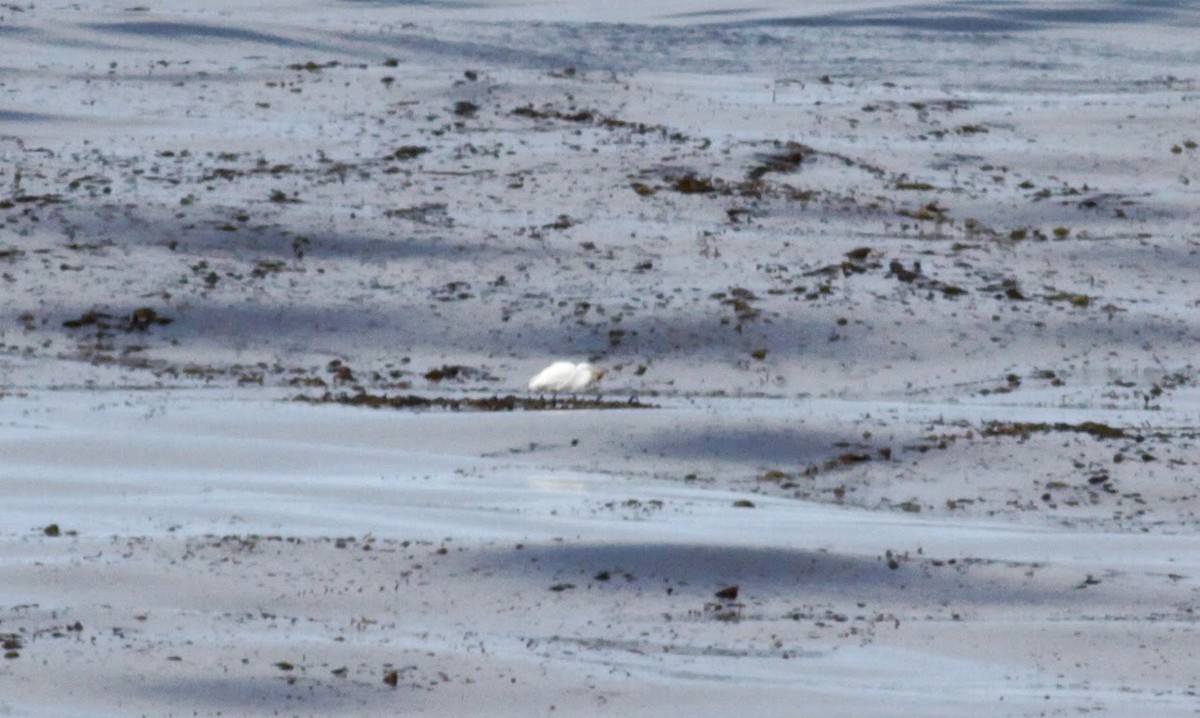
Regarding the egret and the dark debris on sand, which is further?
the egret

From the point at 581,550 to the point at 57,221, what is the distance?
21.1ft

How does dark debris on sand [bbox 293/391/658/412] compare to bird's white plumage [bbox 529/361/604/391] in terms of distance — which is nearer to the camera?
dark debris on sand [bbox 293/391/658/412]

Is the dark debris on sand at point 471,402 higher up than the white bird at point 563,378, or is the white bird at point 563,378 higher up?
the white bird at point 563,378

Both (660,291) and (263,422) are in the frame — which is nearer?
(263,422)

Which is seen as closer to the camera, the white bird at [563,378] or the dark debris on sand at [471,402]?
the dark debris on sand at [471,402]

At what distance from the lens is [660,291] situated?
10.7 meters

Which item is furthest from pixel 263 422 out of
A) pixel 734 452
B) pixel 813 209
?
pixel 813 209

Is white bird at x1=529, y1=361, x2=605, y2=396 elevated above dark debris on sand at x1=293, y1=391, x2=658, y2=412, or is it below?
above

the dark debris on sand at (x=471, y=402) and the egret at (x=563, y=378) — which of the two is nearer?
the dark debris on sand at (x=471, y=402)

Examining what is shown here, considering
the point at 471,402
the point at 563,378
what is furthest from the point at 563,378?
the point at 471,402

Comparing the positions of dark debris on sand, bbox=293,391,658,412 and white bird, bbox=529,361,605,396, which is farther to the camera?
white bird, bbox=529,361,605,396

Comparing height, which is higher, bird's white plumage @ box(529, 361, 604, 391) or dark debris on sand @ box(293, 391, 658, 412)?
bird's white plumage @ box(529, 361, 604, 391)

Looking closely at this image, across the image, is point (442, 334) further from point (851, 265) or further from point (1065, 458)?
point (1065, 458)

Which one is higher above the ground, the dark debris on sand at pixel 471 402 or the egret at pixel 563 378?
the egret at pixel 563 378
